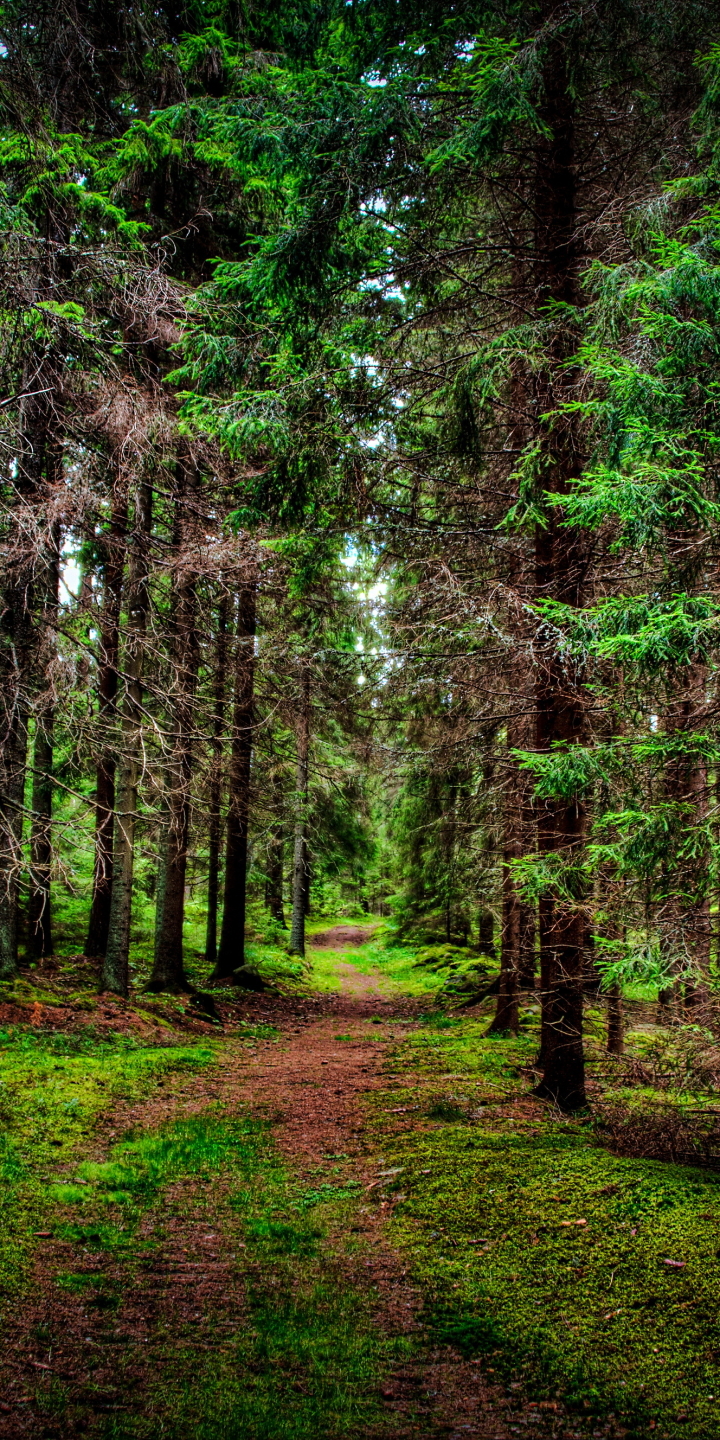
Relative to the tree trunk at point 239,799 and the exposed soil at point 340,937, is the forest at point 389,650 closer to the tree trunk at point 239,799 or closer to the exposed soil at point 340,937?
the tree trunk at point 239,799

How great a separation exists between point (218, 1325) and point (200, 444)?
839 cm

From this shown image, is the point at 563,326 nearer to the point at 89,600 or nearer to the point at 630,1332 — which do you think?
the point at 89,600

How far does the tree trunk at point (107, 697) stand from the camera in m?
7.45

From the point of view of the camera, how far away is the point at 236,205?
35.0ft

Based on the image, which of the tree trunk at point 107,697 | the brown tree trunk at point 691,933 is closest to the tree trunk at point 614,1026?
the brown tree trunk at point 691,933

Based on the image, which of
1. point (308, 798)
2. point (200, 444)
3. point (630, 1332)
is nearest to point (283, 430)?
point (200, 444)

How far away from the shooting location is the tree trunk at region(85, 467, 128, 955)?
24.5 feet

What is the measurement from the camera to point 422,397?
285 inches

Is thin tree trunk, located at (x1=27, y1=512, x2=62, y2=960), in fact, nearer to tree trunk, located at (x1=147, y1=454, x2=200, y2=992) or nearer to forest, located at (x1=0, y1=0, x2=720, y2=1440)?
forest, located at (x1=0, y1=0, x2=720, y2=1440)

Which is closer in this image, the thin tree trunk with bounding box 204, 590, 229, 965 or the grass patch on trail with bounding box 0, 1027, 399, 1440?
the grass patch on trail with bounding box 0, 1027, 399, 1440

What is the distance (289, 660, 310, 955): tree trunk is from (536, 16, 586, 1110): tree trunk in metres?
5.03

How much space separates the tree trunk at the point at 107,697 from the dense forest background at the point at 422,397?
14 centimetres

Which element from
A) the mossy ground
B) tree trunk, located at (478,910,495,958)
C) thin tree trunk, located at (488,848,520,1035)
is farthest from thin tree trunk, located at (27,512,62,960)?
tree trunk, located at (478,910,495,958)

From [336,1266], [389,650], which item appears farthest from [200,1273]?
[389,650]
